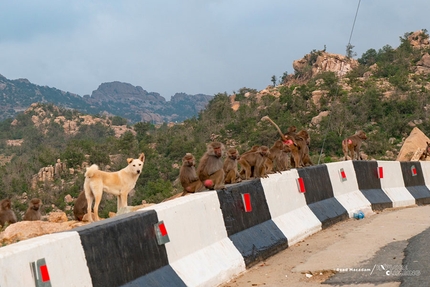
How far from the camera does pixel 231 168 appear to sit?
945cm

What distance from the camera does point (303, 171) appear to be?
9.48 meters

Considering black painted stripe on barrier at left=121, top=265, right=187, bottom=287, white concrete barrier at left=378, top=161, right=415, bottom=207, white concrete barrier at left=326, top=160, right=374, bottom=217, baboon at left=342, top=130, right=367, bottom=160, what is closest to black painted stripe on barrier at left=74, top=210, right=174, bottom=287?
black painted stripe on barrier at left=121, top=265, right=187, bottom=287

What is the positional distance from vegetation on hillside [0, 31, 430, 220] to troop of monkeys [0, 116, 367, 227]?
13.9 meters

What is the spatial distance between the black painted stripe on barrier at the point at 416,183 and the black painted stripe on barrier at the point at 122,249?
849 centimetres

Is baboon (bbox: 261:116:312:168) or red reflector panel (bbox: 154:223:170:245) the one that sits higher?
baboon (bbox: 261:116:312:168)

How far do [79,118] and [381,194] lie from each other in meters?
81.7

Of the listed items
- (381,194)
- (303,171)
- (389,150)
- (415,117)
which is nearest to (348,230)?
(303,171)

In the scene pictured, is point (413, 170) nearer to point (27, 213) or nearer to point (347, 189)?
point (347, 189)

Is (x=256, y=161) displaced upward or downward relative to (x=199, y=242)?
upward

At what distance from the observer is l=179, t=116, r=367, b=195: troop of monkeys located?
29.0 feet

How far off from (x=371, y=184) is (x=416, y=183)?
7.34 ft

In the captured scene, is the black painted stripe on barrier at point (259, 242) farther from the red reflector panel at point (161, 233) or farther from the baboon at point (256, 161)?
the baboon at point (256, 161)

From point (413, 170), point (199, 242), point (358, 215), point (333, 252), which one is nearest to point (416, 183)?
point (413, 170)

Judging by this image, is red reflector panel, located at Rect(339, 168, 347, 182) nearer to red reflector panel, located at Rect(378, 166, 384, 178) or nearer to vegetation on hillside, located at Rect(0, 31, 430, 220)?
red reflector panel, located at Rect(378, 166, 384, 178)
